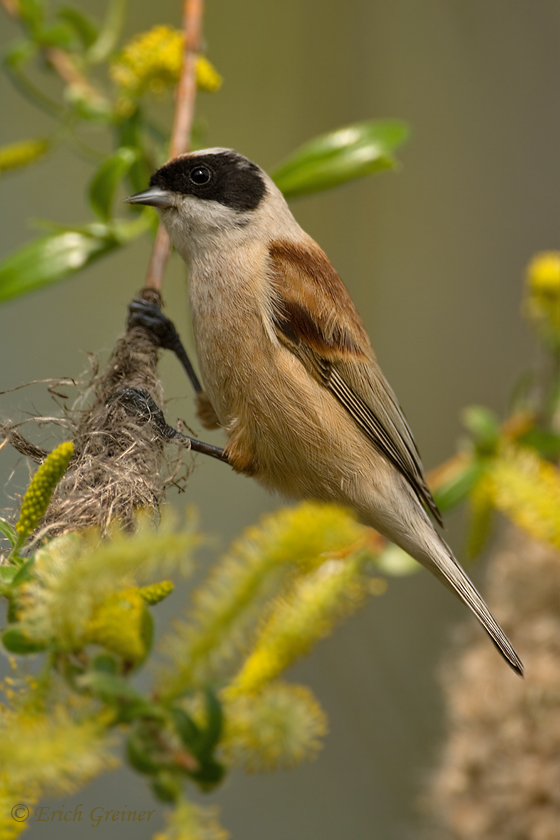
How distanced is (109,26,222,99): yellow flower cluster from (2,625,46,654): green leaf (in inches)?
43.5

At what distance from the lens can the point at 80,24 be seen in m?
1.53

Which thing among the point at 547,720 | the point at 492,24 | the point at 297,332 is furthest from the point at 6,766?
the point at 492,24

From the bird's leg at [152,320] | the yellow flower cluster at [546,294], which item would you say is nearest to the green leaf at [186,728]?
the bird's leg at [152,320]

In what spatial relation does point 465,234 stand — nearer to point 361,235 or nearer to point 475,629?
point 361,235

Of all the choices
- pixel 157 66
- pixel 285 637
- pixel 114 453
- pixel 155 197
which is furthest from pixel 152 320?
pixel 285 637

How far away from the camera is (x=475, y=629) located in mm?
1647

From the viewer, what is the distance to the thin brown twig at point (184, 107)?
1225 mm

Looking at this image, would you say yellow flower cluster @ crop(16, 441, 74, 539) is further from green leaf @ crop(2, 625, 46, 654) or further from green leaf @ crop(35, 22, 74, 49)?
green leaf @ crop(35, 22, 74, 49)

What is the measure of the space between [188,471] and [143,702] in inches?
19.2

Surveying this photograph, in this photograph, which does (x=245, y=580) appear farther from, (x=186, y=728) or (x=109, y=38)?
(x=109, y=38)

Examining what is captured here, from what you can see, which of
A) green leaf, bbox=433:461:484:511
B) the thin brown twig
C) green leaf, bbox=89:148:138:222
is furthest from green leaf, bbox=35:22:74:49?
green leaf, bbox=433:461:484:511

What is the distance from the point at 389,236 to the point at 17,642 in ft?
9.22

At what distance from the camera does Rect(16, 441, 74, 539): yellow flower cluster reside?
0.64 meters

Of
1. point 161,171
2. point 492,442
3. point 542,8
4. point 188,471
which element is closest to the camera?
point 188,471
